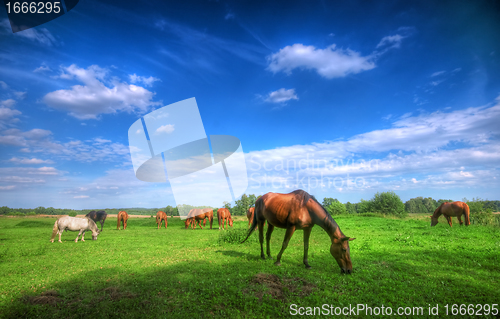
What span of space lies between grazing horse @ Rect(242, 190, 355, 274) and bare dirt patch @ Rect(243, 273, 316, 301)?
4.80ft

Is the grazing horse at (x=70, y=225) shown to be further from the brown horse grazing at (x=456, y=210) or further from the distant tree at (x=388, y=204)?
the distant tree at (x=388, y=204)

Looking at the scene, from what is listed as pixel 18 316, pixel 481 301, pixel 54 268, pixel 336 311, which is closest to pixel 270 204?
pixel 336 311

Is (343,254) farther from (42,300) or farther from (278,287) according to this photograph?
(42,300)

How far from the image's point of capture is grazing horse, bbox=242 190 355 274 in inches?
286

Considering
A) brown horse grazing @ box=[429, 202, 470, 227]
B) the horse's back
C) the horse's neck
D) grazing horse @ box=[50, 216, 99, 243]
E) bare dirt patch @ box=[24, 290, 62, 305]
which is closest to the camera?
bare dirt patch @ box=[24, 290, 62, 305]

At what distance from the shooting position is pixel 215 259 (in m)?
9.49

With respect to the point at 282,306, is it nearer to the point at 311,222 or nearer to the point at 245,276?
the point at 245,276

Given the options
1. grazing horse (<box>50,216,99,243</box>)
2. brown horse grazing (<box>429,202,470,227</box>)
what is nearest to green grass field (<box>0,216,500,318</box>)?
grazing horse (<box>50,216,99,243</box>)

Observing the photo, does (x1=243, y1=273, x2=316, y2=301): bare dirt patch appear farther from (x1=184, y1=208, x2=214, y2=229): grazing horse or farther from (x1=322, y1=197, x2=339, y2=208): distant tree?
(x1=322, y1=197, x2=339, y2=208): distant tree

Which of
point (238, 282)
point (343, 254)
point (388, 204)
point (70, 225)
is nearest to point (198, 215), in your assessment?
point (70, 225)

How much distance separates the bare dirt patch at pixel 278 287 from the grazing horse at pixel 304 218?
1464 mm

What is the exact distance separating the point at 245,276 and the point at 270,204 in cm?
276

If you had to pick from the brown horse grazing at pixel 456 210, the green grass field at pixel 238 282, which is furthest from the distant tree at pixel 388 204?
the green grass field at pixel 238 282

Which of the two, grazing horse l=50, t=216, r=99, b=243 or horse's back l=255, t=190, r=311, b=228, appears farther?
grazing horse l=50, t=216, r=99, b=243
